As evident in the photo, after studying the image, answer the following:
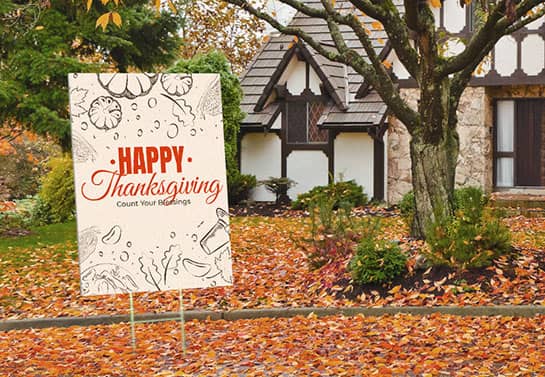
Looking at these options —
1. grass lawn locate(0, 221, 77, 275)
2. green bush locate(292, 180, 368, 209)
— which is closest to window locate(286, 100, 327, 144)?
green bush locate(292, 180, 368, 209)

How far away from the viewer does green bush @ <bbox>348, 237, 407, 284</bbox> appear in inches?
408

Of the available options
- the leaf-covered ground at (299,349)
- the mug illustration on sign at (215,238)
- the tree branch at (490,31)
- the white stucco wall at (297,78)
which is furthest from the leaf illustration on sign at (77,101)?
the white stucco wall at (297,78)

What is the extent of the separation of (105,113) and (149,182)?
0.73 metres

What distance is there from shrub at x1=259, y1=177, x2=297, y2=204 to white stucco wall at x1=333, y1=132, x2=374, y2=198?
1243 millimetres

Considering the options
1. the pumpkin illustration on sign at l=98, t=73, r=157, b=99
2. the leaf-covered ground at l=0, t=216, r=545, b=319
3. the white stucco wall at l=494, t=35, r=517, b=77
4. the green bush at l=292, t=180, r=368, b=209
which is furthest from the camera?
the white stucco wall at l=494, t=35, r=517, b=77

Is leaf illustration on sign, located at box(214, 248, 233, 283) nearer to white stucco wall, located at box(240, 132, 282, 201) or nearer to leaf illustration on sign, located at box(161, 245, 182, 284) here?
leaf illustration on sign, located at box(161, 245, 182, 284)

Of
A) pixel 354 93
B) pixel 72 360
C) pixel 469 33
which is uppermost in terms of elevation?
pixel 469 33

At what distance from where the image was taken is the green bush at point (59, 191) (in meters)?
19.3

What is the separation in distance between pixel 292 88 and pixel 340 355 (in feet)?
48.9

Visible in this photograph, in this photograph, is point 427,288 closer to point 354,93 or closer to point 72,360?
point 72,360

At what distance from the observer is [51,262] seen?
14250 mm

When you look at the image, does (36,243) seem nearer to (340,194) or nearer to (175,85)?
(340,194)

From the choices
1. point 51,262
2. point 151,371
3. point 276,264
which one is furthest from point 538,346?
point 51,262

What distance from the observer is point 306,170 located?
22125mm
